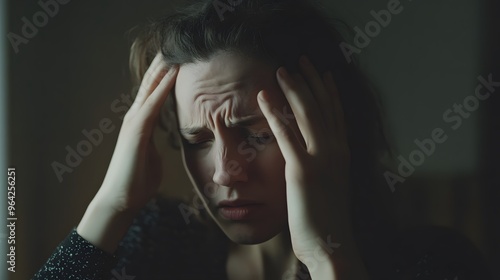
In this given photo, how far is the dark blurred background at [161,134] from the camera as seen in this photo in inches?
28.0

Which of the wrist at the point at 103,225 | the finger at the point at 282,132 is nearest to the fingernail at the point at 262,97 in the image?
the finger at the point at 282,132

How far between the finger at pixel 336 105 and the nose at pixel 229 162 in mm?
121

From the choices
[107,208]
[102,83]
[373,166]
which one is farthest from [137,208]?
[373,166]

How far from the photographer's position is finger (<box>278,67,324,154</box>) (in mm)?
696

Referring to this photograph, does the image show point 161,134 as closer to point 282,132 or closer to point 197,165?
point 197,165

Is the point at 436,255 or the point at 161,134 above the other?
the point at 161,134

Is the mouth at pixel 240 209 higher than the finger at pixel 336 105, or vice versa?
the finger at pixel 336 105

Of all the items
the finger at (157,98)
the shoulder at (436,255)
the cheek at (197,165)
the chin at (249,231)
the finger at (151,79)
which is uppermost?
the finger at (151,79)

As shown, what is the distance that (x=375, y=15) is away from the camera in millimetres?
714

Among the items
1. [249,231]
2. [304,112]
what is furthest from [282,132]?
[249,231]

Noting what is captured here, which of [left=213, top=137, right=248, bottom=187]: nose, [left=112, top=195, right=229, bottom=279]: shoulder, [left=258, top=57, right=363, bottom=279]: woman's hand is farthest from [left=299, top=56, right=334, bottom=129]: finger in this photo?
[left=112, top=195, right=229, bottom=279]: shoulder

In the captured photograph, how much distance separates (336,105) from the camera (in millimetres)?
721

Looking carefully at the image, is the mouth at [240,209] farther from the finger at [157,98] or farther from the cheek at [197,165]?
the finger at [157,98]

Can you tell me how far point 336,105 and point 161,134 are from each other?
0.74ft
